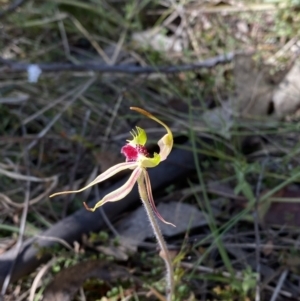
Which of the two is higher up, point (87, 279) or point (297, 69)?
point (297, 69)

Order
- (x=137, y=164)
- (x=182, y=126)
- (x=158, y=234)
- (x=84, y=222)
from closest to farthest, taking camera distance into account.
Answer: (x=137, y=164) < (x=158, y=234) < (x=84, y=222) < (x=182, y=126)

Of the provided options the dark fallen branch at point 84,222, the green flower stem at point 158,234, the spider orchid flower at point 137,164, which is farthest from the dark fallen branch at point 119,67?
the spider orchid flower at point 137,164

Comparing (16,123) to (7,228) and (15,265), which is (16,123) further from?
(15,265)

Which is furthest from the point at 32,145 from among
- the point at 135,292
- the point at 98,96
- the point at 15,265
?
the point at 135,292

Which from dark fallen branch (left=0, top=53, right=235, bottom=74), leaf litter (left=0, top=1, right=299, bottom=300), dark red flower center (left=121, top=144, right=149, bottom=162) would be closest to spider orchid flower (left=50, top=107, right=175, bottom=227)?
dark red flower center (left=121, top=144, right=149, bottom=162)

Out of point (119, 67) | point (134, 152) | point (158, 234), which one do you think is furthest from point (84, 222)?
point (119, 67)

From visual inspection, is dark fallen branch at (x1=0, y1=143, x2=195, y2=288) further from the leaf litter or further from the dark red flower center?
the dark red flower center

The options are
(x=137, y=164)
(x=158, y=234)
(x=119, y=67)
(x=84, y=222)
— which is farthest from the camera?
(x=119, y=67)

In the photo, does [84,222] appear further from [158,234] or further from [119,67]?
[119,67]

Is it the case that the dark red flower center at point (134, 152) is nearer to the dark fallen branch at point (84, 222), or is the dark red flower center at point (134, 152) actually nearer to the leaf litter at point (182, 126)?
the leaf litter at point (182, 126)
